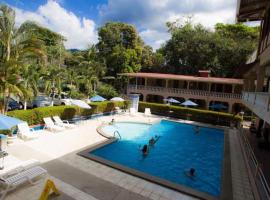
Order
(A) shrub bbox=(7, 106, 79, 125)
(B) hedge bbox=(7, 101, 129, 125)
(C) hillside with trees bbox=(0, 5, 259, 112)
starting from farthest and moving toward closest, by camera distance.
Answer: (C) hillside with trees bbox=(0, 5, 259, 112) → (B) hedge bbox=(7, 101, 129, 125) → (A) shrub bbox=(7, 106, 79, 125)

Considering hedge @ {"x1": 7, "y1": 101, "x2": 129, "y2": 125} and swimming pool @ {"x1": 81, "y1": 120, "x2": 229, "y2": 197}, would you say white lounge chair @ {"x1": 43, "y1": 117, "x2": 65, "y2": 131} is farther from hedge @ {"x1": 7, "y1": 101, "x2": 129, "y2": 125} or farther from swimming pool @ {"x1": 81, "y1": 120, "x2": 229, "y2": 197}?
swimming pool @ {"x1": 81, "y1": 120, "x2": 229, "y2": 197}

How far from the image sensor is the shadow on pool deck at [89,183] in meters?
7.79

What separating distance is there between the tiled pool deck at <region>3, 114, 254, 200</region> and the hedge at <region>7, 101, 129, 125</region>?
2.54 meters

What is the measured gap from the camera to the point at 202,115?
27.0 meters

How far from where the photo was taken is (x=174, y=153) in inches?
621

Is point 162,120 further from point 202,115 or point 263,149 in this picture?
point 263,149

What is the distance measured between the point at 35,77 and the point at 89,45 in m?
31.9

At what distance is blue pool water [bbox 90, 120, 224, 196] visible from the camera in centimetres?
1155

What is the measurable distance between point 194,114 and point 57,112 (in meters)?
17.7

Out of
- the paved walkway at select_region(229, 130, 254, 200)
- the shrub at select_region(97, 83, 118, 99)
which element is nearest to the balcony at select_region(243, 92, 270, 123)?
the paved walkway at select_region(229, 130, 254, 200)

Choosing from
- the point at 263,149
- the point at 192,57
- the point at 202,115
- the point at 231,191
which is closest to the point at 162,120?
the point at 202,115

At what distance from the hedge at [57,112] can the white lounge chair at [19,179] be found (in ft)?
25.4

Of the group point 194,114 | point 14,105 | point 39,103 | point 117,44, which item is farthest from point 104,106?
point 117,44

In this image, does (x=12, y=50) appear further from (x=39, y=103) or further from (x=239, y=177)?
(x=239, y=177)
